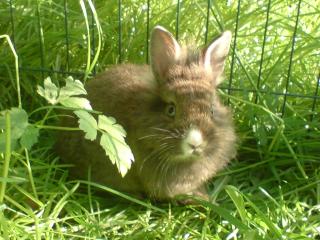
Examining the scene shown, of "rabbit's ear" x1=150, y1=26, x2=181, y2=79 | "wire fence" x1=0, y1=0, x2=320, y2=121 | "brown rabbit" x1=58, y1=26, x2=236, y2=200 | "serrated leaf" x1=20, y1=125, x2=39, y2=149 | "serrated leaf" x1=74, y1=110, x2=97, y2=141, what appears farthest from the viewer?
"wire fence" x1=0, y1=0, x2=320, y2=121

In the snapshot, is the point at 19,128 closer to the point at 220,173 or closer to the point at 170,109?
the point at 170,109

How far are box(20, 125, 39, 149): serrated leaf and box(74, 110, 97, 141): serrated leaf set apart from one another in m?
0.21

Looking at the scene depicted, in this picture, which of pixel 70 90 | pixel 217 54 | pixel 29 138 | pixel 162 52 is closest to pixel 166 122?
pixel 162 52

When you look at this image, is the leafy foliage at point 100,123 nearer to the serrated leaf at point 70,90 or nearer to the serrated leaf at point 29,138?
the serrated leaf at point 70,90

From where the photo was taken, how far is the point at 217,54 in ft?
9.12

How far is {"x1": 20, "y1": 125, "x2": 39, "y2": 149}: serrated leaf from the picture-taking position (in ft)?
7.08

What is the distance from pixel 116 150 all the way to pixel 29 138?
34 centimetres

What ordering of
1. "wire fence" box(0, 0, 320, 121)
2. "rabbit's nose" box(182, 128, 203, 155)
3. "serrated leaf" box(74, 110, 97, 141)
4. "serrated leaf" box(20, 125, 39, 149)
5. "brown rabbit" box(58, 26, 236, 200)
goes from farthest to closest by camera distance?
"wire fence" box(0, 0, 320, 121) → "brown rabbit" box(58, 26, 236, 200) → "rabbit's nose" box(182, 128, 203, 155) → "serrated leaf" box(20, 125, 39, 149) → "serrated leaf" box(74, 110, 97, 141)

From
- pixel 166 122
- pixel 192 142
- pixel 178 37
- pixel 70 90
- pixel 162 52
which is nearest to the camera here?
pixel 70 90

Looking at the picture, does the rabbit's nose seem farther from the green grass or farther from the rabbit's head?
the green grass

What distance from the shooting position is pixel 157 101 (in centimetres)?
271

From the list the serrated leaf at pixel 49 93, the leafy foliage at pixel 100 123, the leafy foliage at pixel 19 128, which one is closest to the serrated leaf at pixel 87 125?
the leafy foliage at pixel 100 123

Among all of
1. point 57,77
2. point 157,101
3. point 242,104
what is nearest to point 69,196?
point 157,101

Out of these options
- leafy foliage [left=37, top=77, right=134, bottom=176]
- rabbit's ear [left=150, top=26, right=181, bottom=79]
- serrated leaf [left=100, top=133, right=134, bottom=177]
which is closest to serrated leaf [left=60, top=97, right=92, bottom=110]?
leafy foliage [left=37, top=77, right=134, bottom=176]
